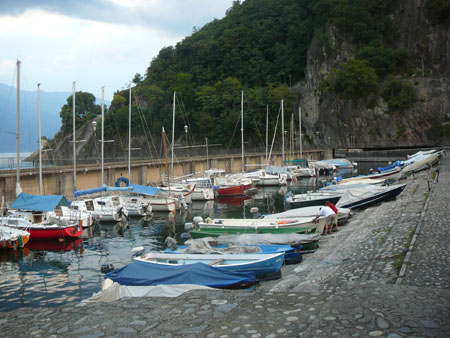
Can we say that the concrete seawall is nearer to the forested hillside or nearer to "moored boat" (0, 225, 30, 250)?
"moored boat" (0, 225, 30, 250)

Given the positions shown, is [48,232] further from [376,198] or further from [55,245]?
[376,198]

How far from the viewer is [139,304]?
945 cm

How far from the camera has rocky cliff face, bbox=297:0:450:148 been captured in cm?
9756

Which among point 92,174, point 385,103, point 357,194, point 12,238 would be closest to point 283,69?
point 385,103

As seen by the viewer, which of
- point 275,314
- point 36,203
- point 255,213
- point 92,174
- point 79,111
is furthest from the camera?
point 79,111

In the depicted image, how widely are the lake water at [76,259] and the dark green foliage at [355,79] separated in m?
68.2

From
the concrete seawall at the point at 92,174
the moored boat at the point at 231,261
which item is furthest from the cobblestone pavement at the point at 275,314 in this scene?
the concrete seawall at the point at 92,174

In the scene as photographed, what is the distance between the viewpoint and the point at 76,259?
23000 mm

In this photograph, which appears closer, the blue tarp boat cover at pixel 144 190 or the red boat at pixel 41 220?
the red boat at pixel 41 220

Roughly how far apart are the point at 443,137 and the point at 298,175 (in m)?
46.0

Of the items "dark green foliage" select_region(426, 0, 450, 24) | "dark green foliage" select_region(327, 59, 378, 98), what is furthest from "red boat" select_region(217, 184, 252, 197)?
"dark green foliage" select_region(426, 0, 450, 24)

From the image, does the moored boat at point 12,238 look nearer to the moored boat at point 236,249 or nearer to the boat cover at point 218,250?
the moored boat at point 236,249

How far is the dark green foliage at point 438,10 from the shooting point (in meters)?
97.5

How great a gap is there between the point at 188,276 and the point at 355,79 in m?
94.2
